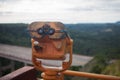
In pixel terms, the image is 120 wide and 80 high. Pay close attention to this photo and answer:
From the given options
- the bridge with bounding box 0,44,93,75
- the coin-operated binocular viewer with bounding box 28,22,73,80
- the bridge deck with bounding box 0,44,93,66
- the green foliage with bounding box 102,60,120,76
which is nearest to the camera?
the coin-operated binocular viewer with bounding box 28,22,73,80

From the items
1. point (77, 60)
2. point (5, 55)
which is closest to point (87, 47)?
point (77, 60)

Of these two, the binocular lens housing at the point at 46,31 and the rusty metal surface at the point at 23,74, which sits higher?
the binocular lens housing at the point at 46,31

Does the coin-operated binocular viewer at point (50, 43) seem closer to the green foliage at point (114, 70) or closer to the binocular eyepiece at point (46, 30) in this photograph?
the binocular eyepiece at point (46, 30)

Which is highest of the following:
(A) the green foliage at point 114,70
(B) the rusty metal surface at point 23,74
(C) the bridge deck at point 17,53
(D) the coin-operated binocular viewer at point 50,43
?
(D) the coin-operated binocular viewer at point 50,43

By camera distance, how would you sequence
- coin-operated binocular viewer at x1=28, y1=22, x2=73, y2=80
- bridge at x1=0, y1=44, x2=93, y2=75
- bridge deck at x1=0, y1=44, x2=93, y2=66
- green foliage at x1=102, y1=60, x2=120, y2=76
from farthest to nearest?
bridge deck at x1=0, y1=44, x2=93, y2=66 → bridge at x1=0, y1=44, x2=93, y2=75 → green foliage at x1=102, y1=60, x2=120, y2=76 → coin-operated binocular viewer at x1=28, y1=22, x2=73, y2=80

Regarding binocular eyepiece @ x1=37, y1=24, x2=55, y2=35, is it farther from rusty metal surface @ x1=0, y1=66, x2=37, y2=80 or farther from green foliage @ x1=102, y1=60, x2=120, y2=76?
green foliage @ x1=102, y1=60, x2=120, y2=76

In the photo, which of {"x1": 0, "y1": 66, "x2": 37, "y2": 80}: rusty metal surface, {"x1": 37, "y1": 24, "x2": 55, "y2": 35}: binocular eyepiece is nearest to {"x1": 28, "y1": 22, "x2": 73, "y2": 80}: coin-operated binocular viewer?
{"x1": 37, "y1": 24, "x2": 55, "y2": 35}: binocular eyepiece

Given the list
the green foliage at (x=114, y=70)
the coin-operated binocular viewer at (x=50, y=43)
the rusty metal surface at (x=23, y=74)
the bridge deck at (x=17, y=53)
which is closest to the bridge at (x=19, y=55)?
the bridge deck at (x=17, y=53)
